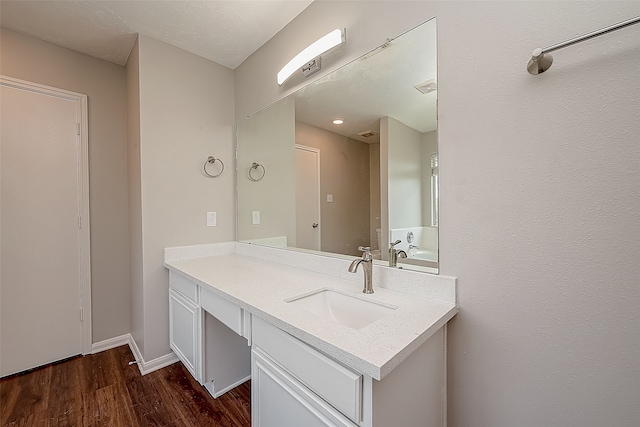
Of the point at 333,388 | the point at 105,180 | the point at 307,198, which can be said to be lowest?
the point at 333,388

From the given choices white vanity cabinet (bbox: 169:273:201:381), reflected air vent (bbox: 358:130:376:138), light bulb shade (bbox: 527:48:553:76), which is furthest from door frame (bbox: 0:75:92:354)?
light bulb shade (bbox: 527:48:553:76)

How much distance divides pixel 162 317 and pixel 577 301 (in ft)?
7.56

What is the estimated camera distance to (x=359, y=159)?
144 centimetres

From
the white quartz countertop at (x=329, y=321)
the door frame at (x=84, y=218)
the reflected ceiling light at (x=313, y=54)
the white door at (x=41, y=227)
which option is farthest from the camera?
the door frame at (x=84, y=218)

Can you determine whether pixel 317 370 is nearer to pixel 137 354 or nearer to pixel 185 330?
pixel 185 330

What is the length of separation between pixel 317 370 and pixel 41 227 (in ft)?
7.67

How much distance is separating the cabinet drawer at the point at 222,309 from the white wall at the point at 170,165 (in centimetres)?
68

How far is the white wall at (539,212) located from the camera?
742 millimetres

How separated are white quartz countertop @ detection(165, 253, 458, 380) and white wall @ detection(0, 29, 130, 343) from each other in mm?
1035

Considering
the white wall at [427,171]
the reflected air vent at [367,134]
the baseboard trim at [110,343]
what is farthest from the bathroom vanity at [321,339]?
the baseboard trim at [110,343]

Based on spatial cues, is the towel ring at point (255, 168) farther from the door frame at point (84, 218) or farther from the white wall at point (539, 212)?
the white wall at point (539, 212)

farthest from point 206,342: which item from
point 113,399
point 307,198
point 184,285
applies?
point 307,198

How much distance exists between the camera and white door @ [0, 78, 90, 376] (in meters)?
1.82

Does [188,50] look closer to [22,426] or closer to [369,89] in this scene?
[369,89]
